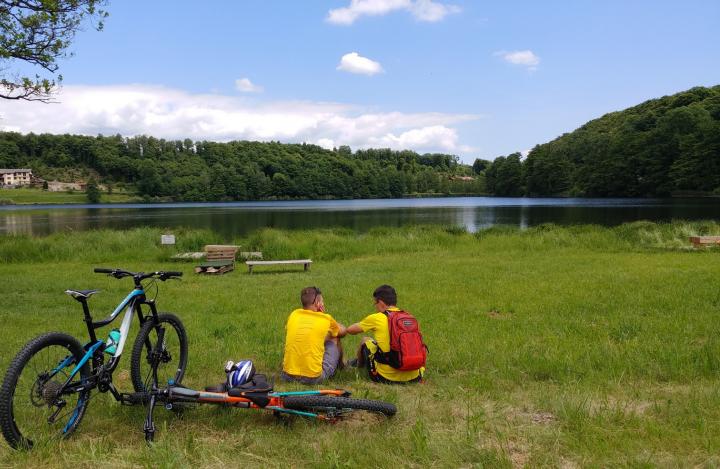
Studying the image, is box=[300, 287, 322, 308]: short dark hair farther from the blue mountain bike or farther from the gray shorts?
the blue mountain bike

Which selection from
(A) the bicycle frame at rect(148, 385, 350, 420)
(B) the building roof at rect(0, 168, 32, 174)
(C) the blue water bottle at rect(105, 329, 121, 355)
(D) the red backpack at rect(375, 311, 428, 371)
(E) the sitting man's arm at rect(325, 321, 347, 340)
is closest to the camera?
(A) the bicycle frame at rect(148, 385, 350, 420)

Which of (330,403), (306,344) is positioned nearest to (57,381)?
(330,403)

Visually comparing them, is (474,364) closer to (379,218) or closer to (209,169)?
(379,218)

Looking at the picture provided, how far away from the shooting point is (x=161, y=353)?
190 inches

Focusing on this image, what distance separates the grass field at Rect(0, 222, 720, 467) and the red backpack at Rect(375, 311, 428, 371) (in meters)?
0.27

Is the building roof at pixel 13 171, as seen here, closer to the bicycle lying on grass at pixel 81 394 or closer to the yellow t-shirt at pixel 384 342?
the bicycle lying on grass at pixel 81 394

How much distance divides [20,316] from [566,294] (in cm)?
1068

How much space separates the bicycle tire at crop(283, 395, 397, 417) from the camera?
407cm

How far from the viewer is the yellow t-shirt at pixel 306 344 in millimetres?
5293

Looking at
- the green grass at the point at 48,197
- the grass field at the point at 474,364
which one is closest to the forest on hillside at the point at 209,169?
the green grass at the point at 48,197

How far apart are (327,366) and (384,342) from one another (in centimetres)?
69

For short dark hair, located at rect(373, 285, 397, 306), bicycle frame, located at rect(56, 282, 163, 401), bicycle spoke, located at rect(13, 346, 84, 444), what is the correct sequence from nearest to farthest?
1. bicycle spoke, located at rect(13, 346, 84, 444)
2. bicycle frame, located at rect(56, 282, 163, 401)
3. short dark hair, located at rect(373, 285, 397, 306)

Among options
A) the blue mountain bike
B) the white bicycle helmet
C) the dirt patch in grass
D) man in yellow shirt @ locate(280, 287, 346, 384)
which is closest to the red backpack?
man in yellow shirt @ locate(280, 287, 346, 384)

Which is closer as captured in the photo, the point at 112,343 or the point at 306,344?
the point at 112,343
